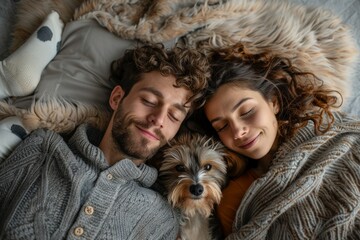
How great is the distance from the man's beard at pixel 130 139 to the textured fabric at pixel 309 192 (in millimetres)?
557

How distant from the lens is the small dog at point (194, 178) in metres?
1.98

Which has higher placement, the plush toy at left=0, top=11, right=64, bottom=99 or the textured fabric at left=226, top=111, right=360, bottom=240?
the plush toy at left=0, top=11, right=64, bottom=99

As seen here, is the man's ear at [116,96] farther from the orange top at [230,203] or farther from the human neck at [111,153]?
the orange top at [230,203]

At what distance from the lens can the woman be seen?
1.88 m

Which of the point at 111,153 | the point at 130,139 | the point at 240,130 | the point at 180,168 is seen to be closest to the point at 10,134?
the point at 111,153

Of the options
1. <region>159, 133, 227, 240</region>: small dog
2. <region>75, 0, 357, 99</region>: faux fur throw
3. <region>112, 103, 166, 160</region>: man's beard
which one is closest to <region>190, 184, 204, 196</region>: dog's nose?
<region>159, 133, 227, 240</region>: small dog

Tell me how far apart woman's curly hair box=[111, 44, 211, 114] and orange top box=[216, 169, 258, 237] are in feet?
1.59

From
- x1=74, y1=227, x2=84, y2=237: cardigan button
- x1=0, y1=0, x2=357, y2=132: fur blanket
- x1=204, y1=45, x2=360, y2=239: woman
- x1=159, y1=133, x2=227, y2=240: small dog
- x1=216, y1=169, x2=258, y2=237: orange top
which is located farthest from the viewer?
x1=0, y1=0, x2=357, y2=132: fur blanket

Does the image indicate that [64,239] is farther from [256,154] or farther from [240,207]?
[256,154]

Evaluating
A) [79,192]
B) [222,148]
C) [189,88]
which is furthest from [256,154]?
[79,192]

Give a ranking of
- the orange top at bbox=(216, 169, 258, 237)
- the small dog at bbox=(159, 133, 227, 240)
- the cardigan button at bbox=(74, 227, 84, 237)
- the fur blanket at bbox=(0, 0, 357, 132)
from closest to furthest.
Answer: the cardigan button at bbox=(74, 227, 84, 237)
the small dog at bbox=(159, 133, 227, 240)
the orange top at bbox=(216, 169, 258, 237)
the fur blanket at bbox=(0, 0, 357, 132)

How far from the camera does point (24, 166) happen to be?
192cm

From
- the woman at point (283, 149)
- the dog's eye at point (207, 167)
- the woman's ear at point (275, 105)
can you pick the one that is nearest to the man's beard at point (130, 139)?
the dog's eye at point (207, 167)

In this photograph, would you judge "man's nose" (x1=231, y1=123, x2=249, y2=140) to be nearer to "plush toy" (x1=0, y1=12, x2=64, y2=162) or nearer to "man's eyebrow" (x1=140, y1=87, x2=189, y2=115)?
"man's eyebrow" (x1=140, y1=87, x2=189, y2=115)
